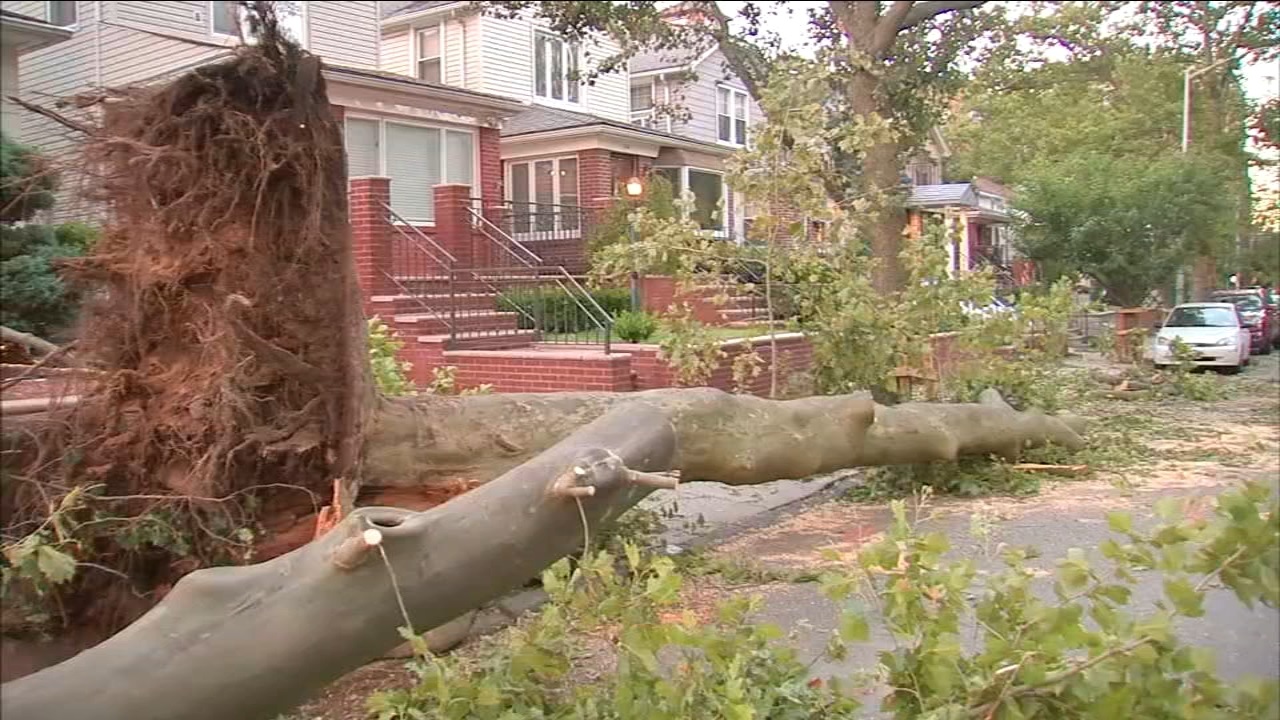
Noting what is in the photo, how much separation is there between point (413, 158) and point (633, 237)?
24.9 feet

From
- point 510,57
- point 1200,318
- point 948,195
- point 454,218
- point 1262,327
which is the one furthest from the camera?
point 948,195

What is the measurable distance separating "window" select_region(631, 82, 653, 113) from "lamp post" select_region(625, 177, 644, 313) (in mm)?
8315

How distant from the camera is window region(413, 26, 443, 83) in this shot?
72.3 ft

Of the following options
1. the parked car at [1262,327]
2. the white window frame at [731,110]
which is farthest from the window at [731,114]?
the parked car at [1262,327]

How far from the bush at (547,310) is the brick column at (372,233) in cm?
153

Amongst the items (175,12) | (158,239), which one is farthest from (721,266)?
(175,12)

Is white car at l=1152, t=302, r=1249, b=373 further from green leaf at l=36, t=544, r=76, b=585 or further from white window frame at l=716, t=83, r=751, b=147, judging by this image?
white window frame at l=716, t=83, r=751, b=147

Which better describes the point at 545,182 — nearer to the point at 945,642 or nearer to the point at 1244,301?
the point at 1244,301

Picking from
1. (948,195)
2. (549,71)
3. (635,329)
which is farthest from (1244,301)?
(948,195)

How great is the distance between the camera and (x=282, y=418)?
445 cm

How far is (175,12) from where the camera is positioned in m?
1.96

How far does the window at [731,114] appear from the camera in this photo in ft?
97.5

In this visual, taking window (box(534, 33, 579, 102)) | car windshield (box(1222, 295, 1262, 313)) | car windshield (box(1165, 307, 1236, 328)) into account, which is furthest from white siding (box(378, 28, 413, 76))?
car windshield (box(1222, 295, 1262, 313))

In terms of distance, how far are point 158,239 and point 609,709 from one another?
103 inches
